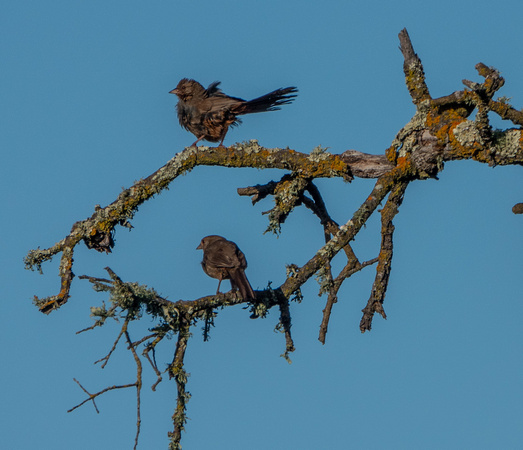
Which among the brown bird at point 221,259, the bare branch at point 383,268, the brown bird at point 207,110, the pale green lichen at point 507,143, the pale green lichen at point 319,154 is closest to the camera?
the pale green lichen at point 507,143

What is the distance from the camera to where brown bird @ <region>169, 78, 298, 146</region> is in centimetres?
852

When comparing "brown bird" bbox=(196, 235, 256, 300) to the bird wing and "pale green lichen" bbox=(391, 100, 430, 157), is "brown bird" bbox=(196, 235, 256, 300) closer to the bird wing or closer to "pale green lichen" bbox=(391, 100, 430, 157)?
the bird wing

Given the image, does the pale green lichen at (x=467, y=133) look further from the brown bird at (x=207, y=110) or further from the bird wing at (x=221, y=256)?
the brown bird at (x=207, y=110)

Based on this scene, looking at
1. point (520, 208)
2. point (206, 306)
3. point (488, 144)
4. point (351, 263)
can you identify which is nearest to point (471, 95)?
point (488, 144)

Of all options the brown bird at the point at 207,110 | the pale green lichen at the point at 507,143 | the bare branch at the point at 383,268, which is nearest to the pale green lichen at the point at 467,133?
the pale green lichen at the point at 507,143

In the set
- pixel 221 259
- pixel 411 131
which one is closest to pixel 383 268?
pixel 411 131

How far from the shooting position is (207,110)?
864 cm

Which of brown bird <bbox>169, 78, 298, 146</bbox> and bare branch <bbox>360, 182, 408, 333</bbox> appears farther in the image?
brown bird <bbox>169, 78, 298, 146</bbox>

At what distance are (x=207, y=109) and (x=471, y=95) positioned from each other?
14.0 feet

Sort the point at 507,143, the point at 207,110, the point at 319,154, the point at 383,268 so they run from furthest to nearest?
1. the point at 207,110
2. the point at 319,154
3. the point at 383,268
4. the point at 507,143

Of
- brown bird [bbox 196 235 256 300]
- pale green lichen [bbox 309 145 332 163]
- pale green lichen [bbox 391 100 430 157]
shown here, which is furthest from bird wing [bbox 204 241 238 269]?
pale green lichen [bbox 391 100 430 157]

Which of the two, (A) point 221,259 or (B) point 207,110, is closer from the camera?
(A) point 221,259

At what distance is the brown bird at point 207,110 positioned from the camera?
8.52m

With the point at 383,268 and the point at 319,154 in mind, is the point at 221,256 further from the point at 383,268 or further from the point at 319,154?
the point at 383,268
